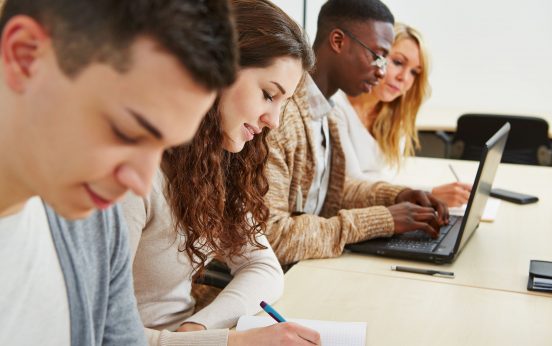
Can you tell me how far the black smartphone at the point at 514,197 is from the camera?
2389 millimetres

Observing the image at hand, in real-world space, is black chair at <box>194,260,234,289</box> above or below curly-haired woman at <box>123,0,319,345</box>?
below

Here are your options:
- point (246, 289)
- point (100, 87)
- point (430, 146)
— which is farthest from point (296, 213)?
point (430, 146)

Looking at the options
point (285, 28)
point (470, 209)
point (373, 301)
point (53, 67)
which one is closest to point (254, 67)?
point (285, 28)

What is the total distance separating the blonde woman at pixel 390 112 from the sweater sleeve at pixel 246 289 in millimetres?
1126

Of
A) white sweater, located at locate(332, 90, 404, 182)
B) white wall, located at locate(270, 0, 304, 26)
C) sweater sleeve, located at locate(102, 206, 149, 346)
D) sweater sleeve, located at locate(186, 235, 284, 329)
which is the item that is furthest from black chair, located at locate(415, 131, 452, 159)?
sweater sleeve, located at locate(102, 206, 149, 346)

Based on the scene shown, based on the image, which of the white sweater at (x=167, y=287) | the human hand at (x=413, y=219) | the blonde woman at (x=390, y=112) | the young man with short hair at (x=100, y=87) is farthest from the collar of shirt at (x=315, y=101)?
the young man with short hair at (x=100, y=87)

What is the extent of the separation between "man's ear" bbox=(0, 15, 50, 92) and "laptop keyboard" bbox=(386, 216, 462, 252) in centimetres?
136

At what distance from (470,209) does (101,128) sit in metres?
1.30

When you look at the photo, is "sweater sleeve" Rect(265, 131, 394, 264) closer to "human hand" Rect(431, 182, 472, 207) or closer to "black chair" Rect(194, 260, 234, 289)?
"black chair" Rect(194, 260, 234, 289)

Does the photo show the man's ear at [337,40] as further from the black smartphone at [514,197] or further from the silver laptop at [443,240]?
the black smartphone at [514,197]

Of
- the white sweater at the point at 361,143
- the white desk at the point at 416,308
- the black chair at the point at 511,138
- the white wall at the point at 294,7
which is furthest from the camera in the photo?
A: the white wall at the point at 294,7

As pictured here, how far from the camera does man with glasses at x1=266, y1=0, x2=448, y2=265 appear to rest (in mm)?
1804

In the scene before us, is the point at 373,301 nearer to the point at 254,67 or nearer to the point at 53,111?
the point at 254,67

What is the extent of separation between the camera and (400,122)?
9.43ft
